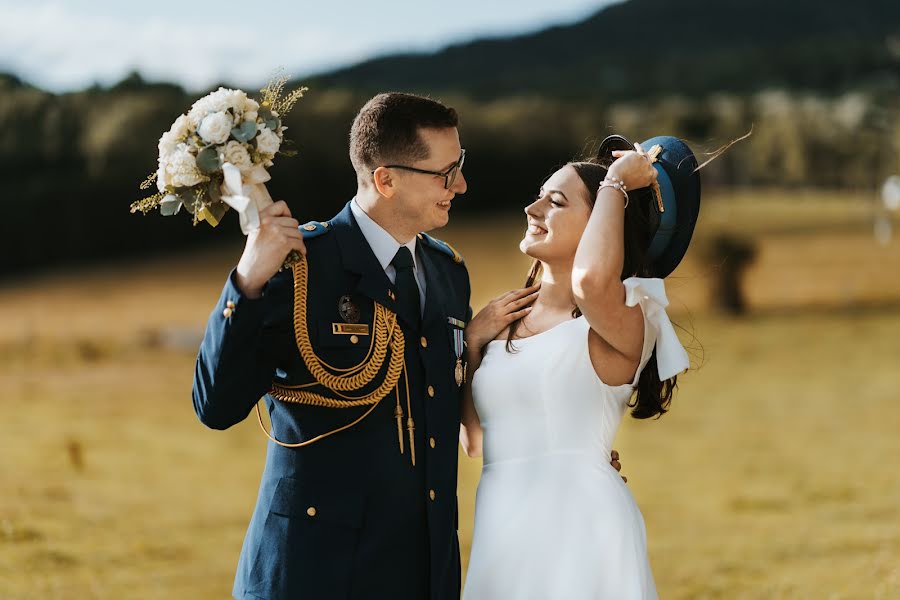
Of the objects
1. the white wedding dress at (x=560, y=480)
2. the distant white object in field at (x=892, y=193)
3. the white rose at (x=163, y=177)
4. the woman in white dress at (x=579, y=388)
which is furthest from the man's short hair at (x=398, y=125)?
the distant white object in field at (x=892, y=193)

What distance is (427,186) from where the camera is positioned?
3654 millimetres

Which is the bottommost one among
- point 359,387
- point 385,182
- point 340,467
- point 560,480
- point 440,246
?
point 560,480

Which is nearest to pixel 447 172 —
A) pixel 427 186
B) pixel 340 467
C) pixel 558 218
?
pixel 427 186

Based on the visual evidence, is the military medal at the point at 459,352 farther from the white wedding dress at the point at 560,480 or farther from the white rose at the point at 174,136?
the white rose at the point at 174,136

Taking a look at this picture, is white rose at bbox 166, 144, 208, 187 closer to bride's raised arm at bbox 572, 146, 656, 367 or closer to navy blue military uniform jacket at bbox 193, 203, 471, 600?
navy blue military uniform jacket at bbox 193, 203, 471, 600

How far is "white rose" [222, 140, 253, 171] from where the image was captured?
126 inches

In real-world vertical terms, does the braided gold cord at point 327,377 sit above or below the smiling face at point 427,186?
below

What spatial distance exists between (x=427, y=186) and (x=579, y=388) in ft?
3.02

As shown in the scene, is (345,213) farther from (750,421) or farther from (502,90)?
(502,90)

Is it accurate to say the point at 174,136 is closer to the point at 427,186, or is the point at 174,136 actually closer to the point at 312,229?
the point at 312,229

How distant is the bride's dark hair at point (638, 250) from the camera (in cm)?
381

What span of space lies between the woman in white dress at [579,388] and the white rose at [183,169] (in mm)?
1312

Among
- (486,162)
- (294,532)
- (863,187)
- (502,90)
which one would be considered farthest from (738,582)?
(502,90)

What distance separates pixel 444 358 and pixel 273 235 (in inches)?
33.6
